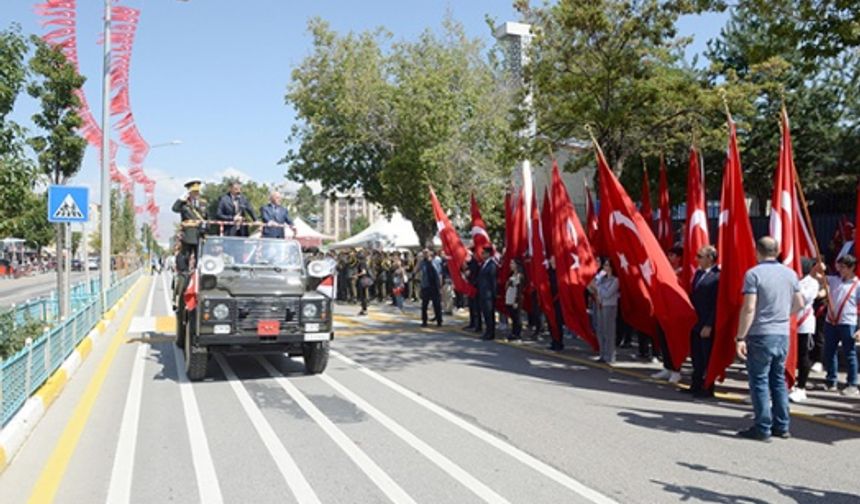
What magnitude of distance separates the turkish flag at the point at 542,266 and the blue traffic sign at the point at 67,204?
8.85m

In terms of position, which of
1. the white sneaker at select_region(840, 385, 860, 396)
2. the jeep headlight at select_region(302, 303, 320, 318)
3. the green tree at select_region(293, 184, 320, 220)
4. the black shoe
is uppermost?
the green tree at select_region(293, 184, 320, 220)

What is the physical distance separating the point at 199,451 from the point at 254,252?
16.8 feet

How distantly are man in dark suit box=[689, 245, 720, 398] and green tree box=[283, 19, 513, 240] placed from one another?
1845 cm

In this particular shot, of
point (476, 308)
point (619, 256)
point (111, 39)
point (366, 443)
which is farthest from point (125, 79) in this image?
point (366, 443)

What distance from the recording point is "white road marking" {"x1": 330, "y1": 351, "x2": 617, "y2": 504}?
17.5 ft

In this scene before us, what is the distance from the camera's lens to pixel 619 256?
10859 mm

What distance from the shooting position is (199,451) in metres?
6.48

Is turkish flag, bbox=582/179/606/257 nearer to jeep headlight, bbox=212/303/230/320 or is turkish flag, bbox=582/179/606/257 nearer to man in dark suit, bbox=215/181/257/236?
man in dark suit, bbox=215/181/257/236

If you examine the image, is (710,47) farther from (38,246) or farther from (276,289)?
(38,246)

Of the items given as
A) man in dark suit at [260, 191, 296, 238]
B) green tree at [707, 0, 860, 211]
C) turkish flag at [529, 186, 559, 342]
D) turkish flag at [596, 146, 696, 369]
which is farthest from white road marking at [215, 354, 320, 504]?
green tree at [707, 0, 860, 211]

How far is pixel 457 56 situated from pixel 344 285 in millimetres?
11532

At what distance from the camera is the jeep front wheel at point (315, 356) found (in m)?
10.3

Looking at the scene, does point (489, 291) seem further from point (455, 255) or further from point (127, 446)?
point (127, 446)

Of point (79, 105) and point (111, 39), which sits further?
point (111, 39)
